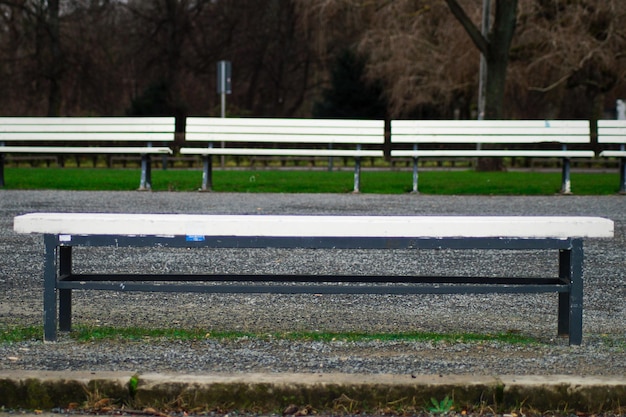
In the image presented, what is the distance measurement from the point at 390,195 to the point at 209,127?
309 centimetres

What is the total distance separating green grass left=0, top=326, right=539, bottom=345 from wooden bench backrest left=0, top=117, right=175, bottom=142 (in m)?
9.75

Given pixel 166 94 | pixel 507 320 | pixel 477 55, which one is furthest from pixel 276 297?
pixel 166 94

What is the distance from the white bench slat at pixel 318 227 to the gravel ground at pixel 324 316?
1.89ft

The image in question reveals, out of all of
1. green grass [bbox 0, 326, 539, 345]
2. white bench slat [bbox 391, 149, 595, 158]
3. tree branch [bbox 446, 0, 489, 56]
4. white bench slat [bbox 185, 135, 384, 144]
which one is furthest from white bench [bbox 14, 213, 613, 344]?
tree branch [bbox 446, 0, 489, 56]

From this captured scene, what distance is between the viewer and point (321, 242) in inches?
179

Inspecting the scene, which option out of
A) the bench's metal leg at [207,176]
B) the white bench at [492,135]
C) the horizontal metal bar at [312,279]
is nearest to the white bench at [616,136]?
the white bench at [492,135]

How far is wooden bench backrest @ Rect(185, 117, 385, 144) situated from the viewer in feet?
48.2

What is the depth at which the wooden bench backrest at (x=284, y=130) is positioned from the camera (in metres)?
14.7

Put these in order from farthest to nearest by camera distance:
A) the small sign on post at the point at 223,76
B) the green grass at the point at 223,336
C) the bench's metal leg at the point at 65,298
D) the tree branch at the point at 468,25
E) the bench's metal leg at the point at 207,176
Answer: the small sign on post at the point at 223,76 → the tree branch at the point at 468,25 → the bench's metal leg at the point at 207,176 → the bench's metal leg at the point at 65,298 → the green grass at the point at 223,336

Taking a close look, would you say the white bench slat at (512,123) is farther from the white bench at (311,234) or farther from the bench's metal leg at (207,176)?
the white bench at (311,234)

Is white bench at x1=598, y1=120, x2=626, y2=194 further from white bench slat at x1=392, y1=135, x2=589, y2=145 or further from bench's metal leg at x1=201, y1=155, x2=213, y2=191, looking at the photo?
bench's metal leg at x1=201, y1=155, x2=213, y2=191

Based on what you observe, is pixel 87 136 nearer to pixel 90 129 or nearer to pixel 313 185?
pixel 90 129

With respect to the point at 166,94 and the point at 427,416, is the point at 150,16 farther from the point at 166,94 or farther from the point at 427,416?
the point at 427,416

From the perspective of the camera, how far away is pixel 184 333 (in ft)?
16.4
